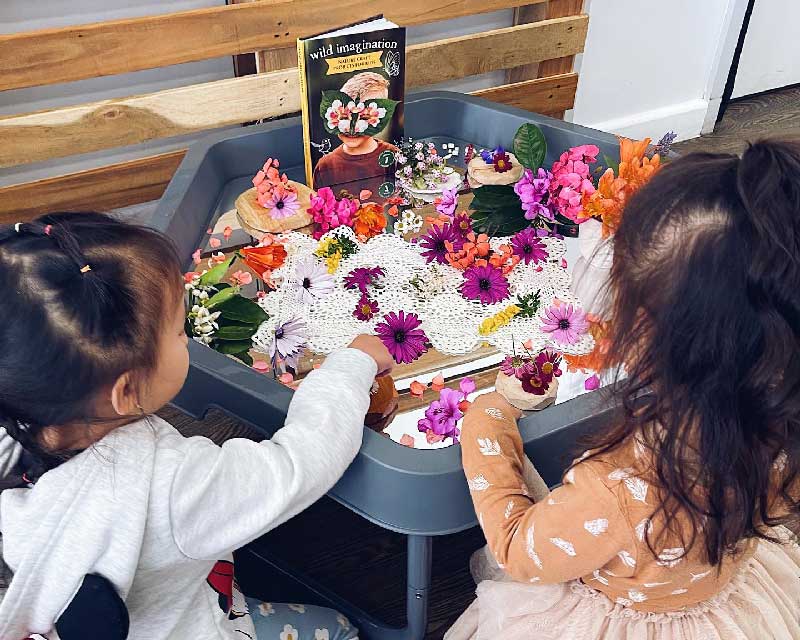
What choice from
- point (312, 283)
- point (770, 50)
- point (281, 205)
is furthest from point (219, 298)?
point (770, 50)

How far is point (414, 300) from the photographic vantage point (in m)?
1.10

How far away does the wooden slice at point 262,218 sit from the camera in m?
1.19

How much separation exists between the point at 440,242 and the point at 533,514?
53 centimetres

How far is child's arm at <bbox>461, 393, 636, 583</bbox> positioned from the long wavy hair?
45 mm

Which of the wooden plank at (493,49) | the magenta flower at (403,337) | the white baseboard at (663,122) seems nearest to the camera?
the magenta flower at (403,337)

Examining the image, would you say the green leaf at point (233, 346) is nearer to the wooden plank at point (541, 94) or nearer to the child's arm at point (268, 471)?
the child's arm at point (268, 471)

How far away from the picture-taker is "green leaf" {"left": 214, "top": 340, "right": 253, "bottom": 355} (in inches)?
38.9

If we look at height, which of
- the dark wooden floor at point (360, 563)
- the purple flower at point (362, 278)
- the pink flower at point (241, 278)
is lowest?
the dark wooden floor at point (360, 563)

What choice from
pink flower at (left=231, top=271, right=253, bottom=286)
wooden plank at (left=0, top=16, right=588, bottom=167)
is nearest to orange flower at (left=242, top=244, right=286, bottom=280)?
pink flower at (left=231, top=271, right=253, bottom=286)

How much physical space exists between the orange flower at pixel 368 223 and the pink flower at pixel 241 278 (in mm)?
187

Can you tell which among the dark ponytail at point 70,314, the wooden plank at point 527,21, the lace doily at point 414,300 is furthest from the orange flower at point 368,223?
the wooden plank at point 527,21

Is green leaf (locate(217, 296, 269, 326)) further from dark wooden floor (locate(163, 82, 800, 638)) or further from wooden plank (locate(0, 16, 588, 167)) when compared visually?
wooden plank (locate(0, 16, 588, 167))

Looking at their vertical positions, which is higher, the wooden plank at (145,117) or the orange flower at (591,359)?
the wooden plank at (145,117)

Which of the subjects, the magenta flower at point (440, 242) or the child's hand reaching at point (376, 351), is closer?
the child's hand reaching at point (376, 351)
